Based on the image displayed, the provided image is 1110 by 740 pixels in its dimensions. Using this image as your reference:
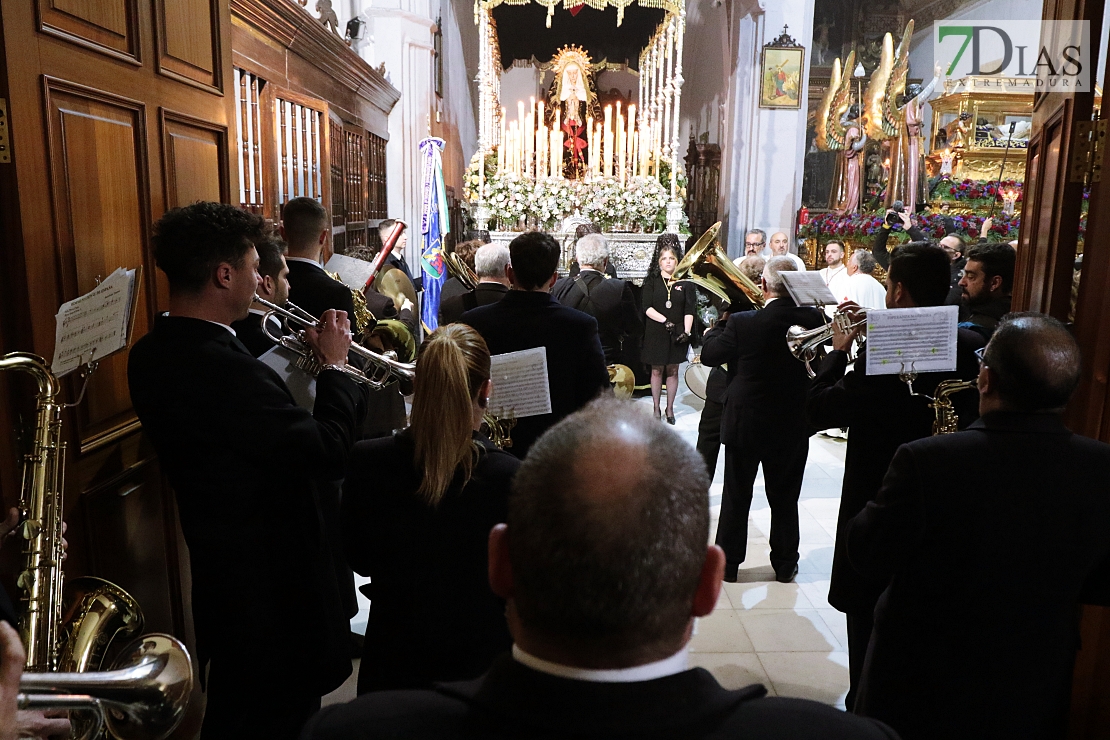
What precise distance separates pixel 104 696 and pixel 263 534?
0.90 metres

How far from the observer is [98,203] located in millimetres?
2352

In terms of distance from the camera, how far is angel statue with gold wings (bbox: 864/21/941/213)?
39.5 ft

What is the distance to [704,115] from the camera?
48.8 feet

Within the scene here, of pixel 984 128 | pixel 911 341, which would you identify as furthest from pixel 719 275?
pixel 984 128

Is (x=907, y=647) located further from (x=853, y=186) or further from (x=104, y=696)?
(x=853, y=186)

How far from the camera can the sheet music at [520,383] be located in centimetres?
268

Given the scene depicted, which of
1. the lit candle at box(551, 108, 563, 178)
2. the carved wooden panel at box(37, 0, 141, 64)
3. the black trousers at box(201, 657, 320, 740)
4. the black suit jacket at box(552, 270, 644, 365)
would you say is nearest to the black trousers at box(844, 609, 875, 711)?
the black trousers at box(201, 657, 320, 740)

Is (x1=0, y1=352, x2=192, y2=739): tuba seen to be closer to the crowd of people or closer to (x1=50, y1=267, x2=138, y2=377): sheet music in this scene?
(x1=50, y1=267, x2=138, y2=377): sheet music

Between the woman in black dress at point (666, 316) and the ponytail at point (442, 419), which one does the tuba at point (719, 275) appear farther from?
the ponytail at point (442, 419)

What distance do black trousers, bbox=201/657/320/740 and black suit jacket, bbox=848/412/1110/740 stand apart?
155 centimetres

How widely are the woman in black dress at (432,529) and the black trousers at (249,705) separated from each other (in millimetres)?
427

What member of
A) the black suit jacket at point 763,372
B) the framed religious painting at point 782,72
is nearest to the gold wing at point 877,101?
the framed religious painting at point 782,72

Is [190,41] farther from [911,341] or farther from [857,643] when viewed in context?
[857,643]

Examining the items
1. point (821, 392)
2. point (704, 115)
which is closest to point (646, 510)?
point (821, 392)
